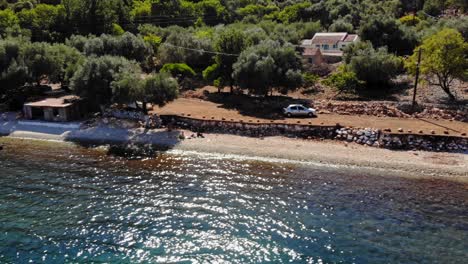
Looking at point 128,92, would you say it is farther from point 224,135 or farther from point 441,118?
point 441,118

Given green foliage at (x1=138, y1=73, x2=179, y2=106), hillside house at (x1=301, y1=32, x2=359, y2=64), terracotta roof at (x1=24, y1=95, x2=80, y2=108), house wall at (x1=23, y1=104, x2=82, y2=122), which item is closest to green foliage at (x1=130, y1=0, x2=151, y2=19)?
hillside house at (x1=301, y1=32, x2=359, y2=64)

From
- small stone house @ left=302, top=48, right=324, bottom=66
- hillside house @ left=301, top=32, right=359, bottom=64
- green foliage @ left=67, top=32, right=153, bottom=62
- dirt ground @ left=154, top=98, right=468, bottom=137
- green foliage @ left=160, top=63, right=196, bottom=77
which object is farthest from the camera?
hillside house @ left=301, top=32, right=359, bottom=64

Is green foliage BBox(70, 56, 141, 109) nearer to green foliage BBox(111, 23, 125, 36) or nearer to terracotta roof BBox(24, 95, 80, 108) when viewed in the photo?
terracotta roof BBox(24, 95, 80, 108)

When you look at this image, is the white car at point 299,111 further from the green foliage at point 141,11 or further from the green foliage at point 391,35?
the green foliage at point 141,11

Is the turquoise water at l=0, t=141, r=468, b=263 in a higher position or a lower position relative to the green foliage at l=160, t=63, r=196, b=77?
lower

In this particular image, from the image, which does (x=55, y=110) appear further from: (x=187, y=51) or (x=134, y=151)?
(x=187, y=51)

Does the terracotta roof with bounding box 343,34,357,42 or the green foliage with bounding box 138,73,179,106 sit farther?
the terracotta roof with bounding box 343,34,357,42

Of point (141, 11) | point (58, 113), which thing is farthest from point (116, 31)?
point (58, 113)
